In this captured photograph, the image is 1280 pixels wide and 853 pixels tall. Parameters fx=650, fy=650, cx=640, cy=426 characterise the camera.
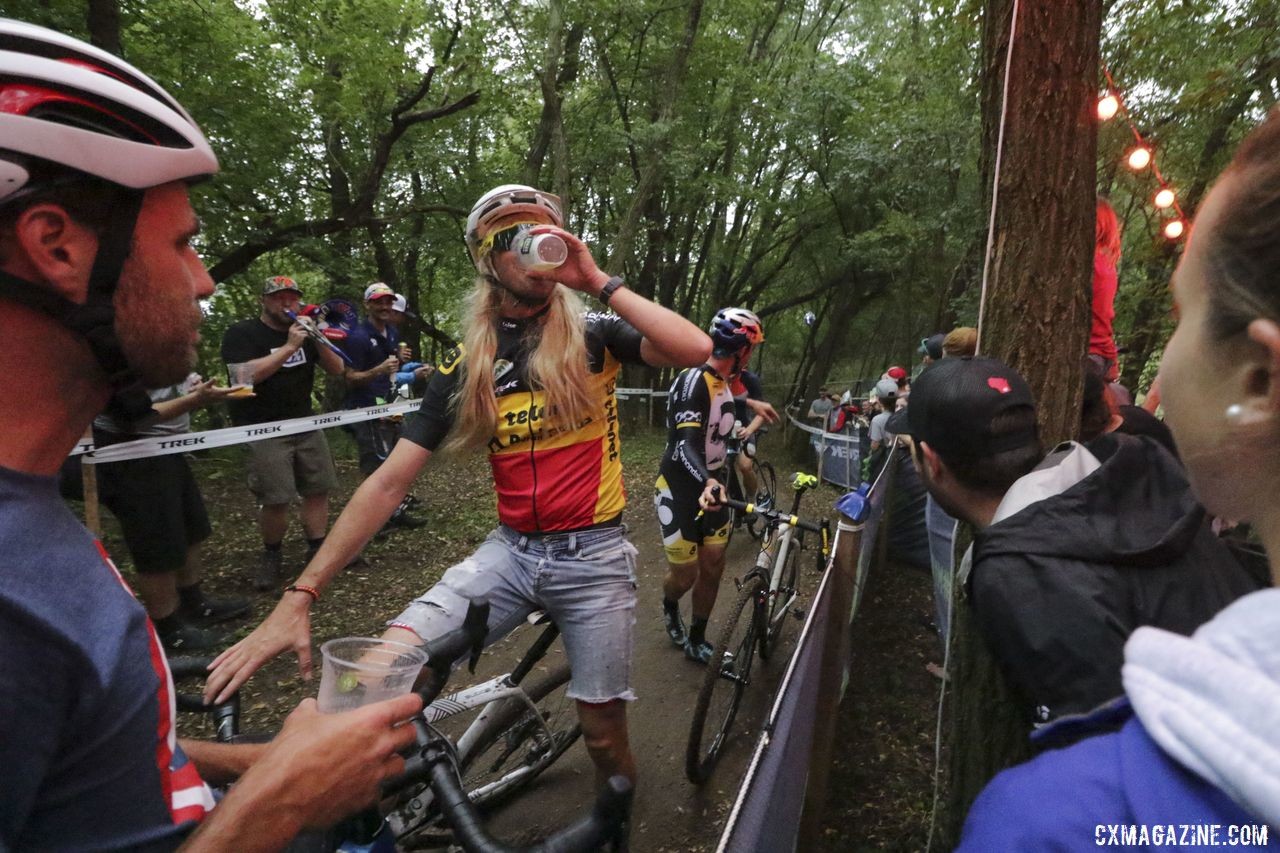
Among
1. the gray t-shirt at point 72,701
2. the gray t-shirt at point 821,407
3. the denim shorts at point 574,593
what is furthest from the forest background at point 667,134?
the gray t-shirt at point 821,407

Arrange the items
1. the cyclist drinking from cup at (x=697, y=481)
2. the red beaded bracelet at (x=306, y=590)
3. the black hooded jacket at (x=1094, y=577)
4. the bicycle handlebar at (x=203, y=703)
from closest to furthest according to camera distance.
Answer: the black hooded jacket at (x=1094, y=577), the bicycle handlebar at (x=203, y=703), the red beaded bracelet at (x=306, y=590), the cyclist drinking from cup at (x=697, y=481)

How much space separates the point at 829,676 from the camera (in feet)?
9.64

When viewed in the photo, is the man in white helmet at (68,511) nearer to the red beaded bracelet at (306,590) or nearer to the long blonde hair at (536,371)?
the red beaded bracelet at (306,590)

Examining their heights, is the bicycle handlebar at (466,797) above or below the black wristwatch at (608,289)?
below

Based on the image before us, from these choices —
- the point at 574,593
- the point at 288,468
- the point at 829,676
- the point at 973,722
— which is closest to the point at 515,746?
the point at 574,593

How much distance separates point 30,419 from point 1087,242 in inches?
126

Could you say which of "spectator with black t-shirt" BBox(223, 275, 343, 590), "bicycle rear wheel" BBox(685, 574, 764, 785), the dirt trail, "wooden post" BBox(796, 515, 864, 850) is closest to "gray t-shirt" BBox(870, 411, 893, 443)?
the dirt trail

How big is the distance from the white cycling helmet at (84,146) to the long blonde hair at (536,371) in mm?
1312

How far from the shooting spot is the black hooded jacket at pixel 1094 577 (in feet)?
4.65

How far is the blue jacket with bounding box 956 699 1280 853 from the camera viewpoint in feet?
1.94

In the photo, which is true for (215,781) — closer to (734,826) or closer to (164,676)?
(164,676)

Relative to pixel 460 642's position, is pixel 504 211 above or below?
above

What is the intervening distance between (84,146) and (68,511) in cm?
60

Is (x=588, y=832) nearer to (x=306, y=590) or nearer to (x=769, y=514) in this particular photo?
(x=306, y=590)
